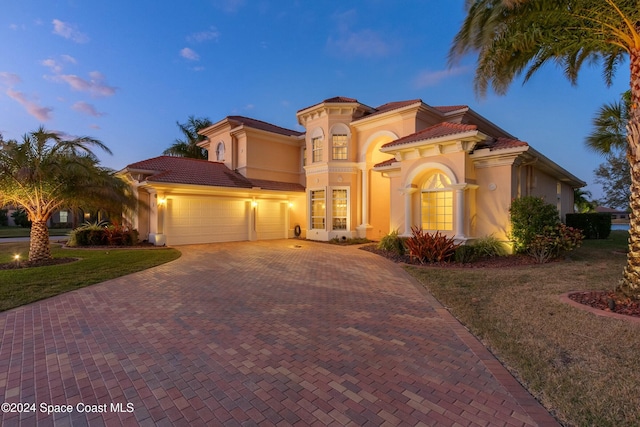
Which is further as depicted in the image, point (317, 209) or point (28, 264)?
point (317, 209)

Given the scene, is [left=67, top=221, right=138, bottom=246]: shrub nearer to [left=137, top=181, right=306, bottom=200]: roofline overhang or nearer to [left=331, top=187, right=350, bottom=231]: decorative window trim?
[left=137, top=181, right=306, bottom=200]: roofline overhang

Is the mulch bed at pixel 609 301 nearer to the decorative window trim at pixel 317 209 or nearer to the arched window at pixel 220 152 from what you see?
the decorative window trim at pixel 317 209

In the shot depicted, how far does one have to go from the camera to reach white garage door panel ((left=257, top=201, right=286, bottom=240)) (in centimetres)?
1907

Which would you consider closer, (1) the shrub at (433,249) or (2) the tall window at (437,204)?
(1) the shrub at (433,249)

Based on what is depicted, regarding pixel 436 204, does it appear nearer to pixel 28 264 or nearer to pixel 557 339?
pixel 557 339

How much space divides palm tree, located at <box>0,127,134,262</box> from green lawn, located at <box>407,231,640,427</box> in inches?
475

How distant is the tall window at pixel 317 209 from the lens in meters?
18.0

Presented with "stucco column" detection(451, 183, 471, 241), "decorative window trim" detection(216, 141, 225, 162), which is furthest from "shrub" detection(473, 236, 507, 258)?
"decorative window trim" detection(216, 141, 225, 162)

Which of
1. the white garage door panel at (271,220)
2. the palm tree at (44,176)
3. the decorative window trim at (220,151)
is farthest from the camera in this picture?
the decorative window trim at (220,151)

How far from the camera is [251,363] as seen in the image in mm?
3541

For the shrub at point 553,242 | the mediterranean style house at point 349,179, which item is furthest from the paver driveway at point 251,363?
the mediterranean style house at point 349,179

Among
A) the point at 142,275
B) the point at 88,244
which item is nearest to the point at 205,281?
the point at 142,275

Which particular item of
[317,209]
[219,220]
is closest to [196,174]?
[219,220]

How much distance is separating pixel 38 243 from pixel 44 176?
2.30 meters
